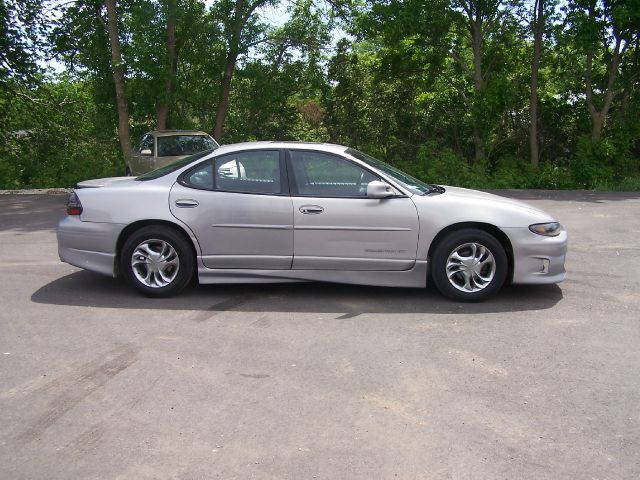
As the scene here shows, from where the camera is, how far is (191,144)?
16031 millimetres

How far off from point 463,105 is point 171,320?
1646 centimetres

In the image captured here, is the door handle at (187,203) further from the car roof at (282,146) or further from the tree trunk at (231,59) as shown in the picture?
the tree trunk at (231,59)

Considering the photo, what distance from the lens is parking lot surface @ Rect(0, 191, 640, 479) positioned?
12.5 ft

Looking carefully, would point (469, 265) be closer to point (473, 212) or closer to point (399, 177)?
point (473, 212)

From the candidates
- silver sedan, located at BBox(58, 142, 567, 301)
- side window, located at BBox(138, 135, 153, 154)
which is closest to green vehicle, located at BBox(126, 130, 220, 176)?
side window, located at BBox(138, 135, 153, 154)

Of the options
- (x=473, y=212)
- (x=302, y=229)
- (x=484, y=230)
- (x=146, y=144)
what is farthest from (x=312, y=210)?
(x=146, y=144)

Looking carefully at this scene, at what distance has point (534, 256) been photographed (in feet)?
22.2

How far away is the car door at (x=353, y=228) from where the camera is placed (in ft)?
22.3

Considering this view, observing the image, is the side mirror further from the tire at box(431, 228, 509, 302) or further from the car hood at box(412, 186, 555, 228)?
the tire at box(431, 228, 509, 302)

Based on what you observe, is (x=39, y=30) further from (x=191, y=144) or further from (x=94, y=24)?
(x=191, y=144)

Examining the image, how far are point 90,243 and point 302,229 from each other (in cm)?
207

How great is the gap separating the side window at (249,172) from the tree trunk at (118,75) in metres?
12.0

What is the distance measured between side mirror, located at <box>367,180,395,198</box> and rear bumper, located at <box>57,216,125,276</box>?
2372 mm

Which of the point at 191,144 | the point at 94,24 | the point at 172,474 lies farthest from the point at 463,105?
the point at 172,474
